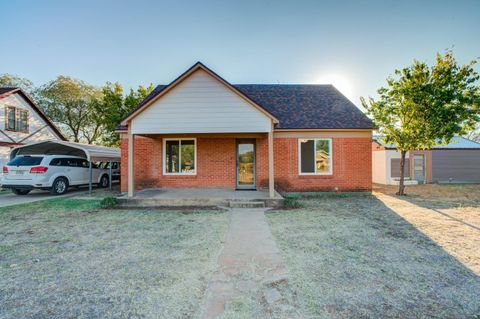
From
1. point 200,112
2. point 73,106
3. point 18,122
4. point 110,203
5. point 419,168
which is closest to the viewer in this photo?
point 110,203

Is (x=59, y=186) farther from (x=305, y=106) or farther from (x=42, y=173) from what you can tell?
(x=305, y=106)

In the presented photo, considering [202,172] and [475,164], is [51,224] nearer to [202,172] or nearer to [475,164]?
[202,172]

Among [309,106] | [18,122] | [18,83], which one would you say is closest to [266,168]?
[309,106]

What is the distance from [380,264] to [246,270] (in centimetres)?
234

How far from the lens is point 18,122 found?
56.0 feet

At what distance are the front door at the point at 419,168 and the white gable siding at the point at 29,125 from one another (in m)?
28.8

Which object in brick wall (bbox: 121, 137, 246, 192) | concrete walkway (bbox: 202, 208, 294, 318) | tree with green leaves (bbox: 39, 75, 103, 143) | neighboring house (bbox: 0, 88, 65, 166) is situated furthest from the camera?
tree with green leaves (bbox: 39, 75, 103, 143)

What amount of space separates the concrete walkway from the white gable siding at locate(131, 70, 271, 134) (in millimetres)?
4561

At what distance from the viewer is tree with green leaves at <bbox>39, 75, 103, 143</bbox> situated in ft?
94.1

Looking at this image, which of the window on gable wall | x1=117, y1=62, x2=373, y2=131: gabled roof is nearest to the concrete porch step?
x1=117, y1=62, x2=373, y2=131: gabled roof

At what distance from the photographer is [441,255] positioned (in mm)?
4547

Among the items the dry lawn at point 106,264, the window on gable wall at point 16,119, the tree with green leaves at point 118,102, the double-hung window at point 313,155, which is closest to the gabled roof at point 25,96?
the window on gable wall at point 16,119

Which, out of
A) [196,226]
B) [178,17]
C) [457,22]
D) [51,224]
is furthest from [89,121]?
[457,22]

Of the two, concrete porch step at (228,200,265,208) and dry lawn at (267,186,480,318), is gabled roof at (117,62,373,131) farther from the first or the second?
dry lawn at (267,186,480,318)
